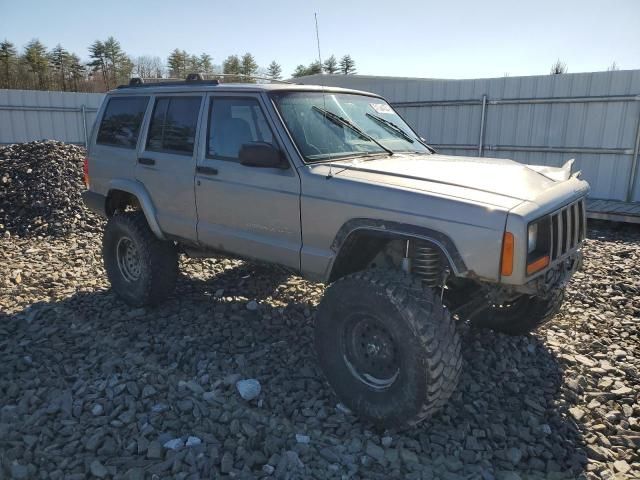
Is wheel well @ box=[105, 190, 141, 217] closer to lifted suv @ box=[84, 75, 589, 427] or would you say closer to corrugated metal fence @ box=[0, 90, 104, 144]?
lifted suv @ box=[84, 75, 589, 427]

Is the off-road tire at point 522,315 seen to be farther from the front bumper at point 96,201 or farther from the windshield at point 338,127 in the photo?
the front bumper at point 96,201

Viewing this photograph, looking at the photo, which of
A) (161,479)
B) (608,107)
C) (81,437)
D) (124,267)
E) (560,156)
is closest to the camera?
(161,479)

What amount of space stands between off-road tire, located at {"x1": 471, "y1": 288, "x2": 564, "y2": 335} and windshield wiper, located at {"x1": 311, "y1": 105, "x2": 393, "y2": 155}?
1.63 metres

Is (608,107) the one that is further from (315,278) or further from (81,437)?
(81,437)

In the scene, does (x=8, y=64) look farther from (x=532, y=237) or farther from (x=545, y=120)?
(x=532, y=237)

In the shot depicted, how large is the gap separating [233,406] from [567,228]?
8.22 feet

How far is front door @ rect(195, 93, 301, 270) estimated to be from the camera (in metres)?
3.71

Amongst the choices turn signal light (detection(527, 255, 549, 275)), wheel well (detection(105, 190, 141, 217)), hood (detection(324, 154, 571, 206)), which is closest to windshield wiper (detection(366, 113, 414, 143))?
hood (detection(324, 154, 571, 206))

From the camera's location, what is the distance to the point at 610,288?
555 centimetres

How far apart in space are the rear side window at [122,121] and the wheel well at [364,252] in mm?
2635

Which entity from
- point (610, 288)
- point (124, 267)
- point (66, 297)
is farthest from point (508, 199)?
point (66, 297)

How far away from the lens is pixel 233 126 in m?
4.17

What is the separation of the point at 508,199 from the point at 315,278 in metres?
1.43

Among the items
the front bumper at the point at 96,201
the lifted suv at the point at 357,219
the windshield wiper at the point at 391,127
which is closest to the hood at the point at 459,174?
the lifted suv at the point at 357,219
